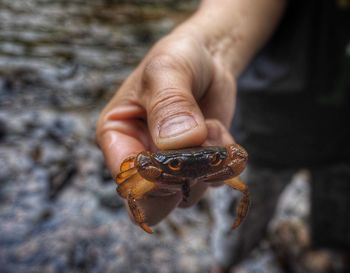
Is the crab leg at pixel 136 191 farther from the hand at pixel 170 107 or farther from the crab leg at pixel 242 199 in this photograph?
the crab leg at pixel 242 199

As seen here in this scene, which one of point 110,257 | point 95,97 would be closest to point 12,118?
point 95,97

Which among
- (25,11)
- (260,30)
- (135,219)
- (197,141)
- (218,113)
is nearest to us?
(197,141)

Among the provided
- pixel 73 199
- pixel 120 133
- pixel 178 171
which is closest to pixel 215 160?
pixel 178 171

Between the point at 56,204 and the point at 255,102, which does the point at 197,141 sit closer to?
the point at 255,102

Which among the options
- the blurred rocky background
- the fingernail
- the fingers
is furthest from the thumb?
the blurred rocky background

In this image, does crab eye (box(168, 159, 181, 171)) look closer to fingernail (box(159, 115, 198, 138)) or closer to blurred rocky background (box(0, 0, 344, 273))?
fingernail (box(159, 115, 198, 138))
